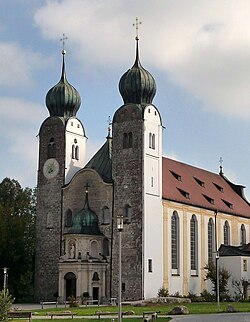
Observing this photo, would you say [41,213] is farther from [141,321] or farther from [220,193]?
[141,321]

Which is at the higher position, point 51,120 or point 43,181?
point 51,120

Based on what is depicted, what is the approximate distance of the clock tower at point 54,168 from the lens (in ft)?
217

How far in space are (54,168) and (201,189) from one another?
744 inches

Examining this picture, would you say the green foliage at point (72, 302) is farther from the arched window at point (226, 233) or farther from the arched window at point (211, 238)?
the arched window at point (226, 233)

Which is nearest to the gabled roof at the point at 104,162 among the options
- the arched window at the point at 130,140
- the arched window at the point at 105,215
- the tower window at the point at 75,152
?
the tower window at the point at 75,152

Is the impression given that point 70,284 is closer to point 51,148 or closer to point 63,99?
point 51,148

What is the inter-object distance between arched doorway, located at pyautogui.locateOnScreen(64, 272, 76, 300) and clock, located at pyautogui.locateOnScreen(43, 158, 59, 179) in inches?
461

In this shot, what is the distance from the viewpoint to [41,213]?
67.9 m

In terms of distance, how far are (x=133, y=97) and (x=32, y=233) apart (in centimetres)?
1980

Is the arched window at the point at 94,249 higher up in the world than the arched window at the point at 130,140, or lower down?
lower down

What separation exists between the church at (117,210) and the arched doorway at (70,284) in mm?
93

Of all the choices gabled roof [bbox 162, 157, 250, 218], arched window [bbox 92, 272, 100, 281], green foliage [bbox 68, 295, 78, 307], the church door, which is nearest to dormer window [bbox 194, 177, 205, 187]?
gabled roof [bbox 162, 157, 250, 218]

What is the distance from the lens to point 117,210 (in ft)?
205

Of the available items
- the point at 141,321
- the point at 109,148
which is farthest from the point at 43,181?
the point at 141,321
